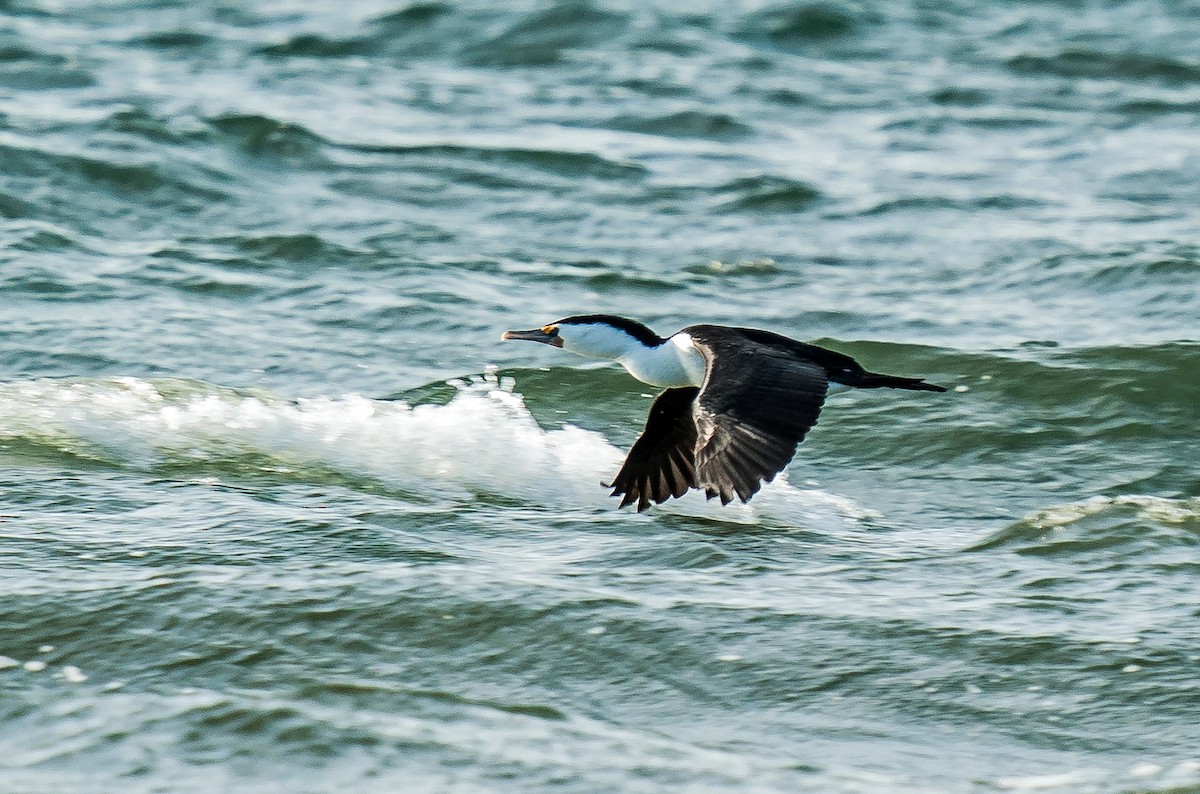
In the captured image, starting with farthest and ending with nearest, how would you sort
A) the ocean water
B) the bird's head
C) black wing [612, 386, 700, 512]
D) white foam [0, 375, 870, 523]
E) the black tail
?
1. white foam [0, 375, 870, 523]
2. the bird's head
3. black wing [612, 386, 700, 512]
4. the black tail
5. the ocean water

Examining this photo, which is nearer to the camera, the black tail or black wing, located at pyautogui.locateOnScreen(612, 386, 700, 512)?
the black tail

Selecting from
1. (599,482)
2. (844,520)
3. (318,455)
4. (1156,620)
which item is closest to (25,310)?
(318,455)

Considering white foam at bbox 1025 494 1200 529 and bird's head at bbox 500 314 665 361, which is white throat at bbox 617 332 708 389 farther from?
white foam at bbox 1025 494 1200 529

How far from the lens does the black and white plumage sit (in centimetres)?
582

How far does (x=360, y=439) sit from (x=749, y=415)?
2657mm

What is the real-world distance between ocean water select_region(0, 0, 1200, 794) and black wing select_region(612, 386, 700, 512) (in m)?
0.12

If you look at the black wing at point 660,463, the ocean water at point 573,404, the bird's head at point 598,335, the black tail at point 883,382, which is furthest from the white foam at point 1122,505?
the bird's head at point 598,335

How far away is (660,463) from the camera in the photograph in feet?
23.1

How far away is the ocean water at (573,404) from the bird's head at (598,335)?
0.62m

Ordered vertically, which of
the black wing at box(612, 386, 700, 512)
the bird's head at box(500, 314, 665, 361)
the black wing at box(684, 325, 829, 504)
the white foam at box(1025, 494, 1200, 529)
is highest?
the bird's head at box(500, 314, 665, 361)

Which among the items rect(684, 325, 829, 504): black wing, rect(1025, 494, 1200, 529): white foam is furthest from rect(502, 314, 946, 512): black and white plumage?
rect(1025, 494, 1200, 529): white foam

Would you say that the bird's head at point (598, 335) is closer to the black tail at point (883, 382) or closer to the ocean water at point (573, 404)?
the ocean water at point (573, 404)

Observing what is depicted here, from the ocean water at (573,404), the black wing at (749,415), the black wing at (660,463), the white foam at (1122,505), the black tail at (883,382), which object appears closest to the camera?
the ocean water at (573,404)

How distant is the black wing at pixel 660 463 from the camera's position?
275 inches
